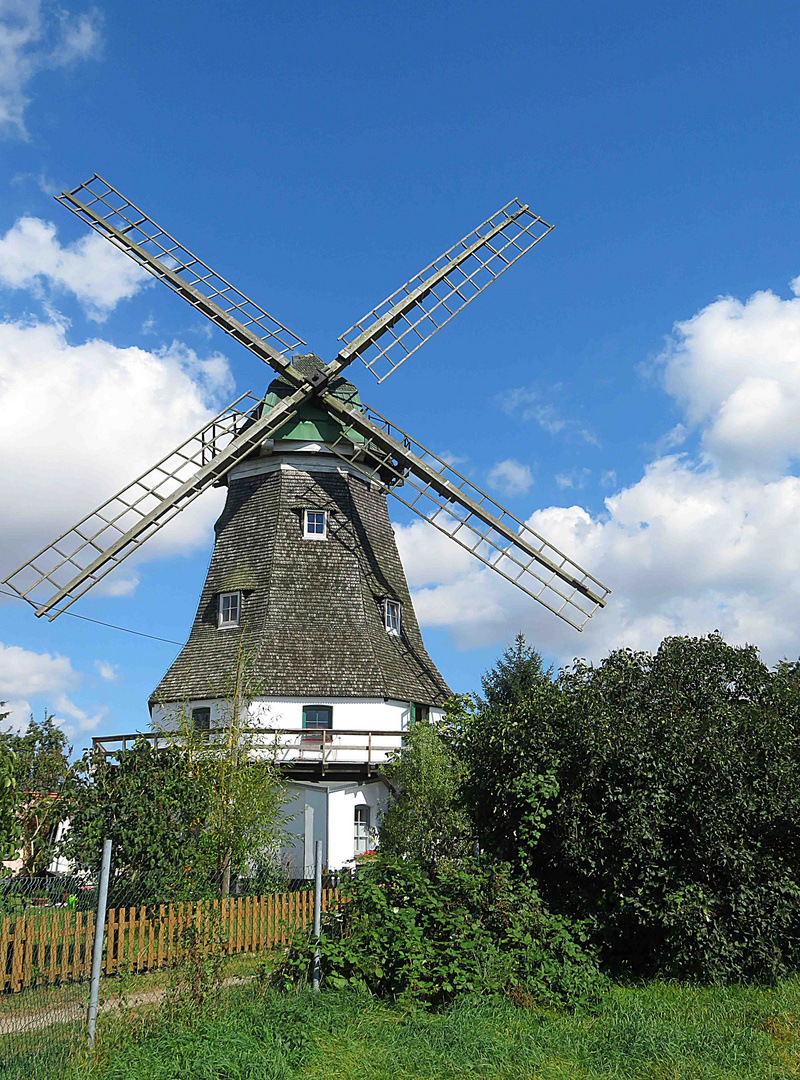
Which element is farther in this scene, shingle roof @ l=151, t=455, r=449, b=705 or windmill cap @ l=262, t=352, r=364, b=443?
windmill cap @ l=262, t=352, r=364, b=443

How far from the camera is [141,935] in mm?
9344

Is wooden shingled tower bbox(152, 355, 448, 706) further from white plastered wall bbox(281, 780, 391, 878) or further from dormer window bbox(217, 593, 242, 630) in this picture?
white plastered wall bbox(281, 780, 391, 878)

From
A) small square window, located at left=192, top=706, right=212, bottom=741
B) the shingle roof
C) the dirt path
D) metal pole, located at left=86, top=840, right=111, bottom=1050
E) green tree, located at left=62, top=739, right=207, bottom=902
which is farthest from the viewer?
the shingle roof

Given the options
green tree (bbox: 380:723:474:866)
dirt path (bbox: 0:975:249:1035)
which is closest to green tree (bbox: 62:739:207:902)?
dirt path (bbox: 0:975:249:1035)

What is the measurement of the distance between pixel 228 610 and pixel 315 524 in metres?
3.10

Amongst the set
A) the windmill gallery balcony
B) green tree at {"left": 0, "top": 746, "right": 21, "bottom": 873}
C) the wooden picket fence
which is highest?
the windmill gallery balcony

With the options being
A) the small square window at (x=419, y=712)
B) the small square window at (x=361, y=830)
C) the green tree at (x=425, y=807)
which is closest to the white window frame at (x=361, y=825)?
the small square window at (x=361, y=830)

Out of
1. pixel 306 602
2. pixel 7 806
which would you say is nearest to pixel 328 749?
pixel 306 602

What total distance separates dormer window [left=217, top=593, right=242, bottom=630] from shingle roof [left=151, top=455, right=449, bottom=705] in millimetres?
192

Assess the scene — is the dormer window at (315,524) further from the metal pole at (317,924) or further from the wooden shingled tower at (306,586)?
the metal pole at (317,924)

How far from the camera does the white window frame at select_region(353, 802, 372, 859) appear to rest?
20422 mm

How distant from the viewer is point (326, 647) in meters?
21.5

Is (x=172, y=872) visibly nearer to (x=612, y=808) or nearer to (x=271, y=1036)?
(x=271, y=1036)

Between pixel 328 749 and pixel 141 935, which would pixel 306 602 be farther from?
pixel 141 935
